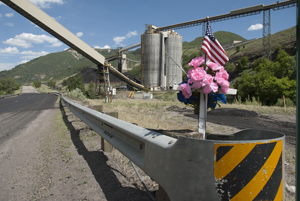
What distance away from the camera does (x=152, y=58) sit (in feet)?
201

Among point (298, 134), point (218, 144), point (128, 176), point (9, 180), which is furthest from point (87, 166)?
point (298, 134)

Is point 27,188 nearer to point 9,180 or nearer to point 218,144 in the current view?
point 9,180

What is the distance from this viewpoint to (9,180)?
375 centimetres

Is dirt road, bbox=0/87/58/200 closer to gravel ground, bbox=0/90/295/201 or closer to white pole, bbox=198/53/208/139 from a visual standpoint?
gravel ground, bbox=0/90/295/201

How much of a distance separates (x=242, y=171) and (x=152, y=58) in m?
60.6

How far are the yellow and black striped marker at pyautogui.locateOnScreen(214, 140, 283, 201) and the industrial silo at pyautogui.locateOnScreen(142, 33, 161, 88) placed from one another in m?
59.9

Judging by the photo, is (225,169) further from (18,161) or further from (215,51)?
(18,161)

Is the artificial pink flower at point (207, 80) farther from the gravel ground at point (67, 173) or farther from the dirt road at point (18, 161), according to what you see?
the dirt road at point (18, 161)

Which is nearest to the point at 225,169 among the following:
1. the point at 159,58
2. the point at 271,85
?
Answer: the point at 271,85

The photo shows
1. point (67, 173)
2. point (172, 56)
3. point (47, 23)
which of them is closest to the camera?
point (67, 173)

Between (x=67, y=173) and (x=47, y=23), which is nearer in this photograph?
(x=67, y=173)

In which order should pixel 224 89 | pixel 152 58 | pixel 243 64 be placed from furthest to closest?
1. pixel 243 64
2. pixel 152 58
3. pixel 224 89

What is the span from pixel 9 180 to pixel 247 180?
Answer: 3754 millimetres

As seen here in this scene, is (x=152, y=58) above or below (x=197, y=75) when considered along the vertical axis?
above
